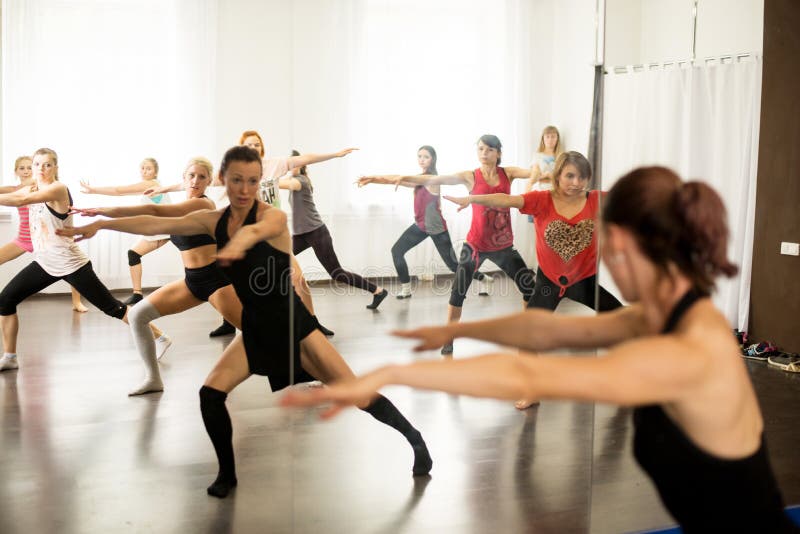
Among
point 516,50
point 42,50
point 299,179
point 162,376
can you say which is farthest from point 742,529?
point 42,50

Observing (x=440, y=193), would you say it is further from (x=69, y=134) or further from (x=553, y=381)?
(x=553, y=381)

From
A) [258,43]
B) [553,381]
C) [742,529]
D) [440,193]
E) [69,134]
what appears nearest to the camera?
[553,381]

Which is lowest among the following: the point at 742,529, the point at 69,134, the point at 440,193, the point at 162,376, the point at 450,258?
the point at 162,376

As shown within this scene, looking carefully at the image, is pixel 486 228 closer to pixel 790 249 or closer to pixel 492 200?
pixel 492 200

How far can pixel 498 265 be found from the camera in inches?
115

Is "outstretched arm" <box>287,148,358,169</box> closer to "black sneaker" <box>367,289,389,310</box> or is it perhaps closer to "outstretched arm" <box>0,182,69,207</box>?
"black sneaker" <box>367,289,389,310</box>

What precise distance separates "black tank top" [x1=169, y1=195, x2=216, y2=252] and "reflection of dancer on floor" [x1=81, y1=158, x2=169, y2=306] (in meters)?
0.04

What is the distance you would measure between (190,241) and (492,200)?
1.05 metres

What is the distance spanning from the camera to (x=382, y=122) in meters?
2.64

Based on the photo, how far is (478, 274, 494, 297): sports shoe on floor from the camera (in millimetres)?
2891

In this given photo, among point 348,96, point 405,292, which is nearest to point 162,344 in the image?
point 405,292

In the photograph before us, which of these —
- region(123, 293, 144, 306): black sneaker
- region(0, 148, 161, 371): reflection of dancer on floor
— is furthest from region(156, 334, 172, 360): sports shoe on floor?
region(123, 293, 144, 306): black sneaker

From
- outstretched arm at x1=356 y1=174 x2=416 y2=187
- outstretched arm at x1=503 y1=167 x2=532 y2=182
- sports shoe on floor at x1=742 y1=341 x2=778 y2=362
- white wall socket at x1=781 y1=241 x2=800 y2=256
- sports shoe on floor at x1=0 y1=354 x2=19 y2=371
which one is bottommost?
sports shoe on floor at x1=742 y1=341 x2=778 y2=362

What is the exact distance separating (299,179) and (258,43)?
45 centimetres
